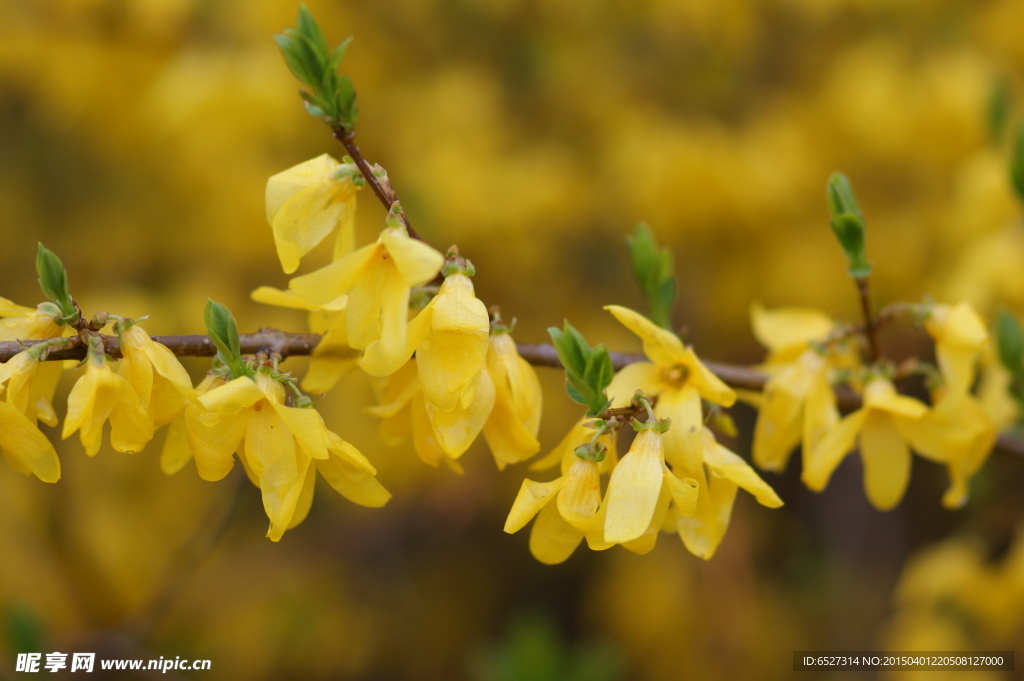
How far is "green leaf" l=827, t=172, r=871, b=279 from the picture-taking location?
1162 mm

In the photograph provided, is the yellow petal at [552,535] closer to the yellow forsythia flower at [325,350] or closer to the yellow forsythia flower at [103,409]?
the yellow forsythia flower at [325,350]

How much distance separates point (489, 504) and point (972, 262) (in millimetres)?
2219

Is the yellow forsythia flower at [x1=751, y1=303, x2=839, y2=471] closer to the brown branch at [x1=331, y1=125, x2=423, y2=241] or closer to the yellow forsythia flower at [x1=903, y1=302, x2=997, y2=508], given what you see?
the yellow forsythia flower at [x1=903, y1=302, x2=997, y2=508]

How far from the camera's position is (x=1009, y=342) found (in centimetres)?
139

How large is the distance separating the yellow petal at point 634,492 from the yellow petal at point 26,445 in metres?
0.61

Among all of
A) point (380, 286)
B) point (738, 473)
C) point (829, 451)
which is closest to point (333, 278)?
point (380, 286)

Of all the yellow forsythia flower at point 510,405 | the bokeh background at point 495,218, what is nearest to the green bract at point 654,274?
the yellow forsythia flower at point 510,405

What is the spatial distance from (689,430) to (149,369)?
627 millimetres

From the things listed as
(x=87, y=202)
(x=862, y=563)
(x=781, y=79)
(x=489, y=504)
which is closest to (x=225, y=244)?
(x=87, y=202)

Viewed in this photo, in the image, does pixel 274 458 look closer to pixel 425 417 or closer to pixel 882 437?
pixel 425 417

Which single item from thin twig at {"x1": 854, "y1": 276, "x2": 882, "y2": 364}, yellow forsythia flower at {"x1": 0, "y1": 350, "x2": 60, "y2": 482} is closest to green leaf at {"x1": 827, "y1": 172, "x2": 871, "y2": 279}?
thin twig at {"x1": 854, "y1": 276, "x2": 882, "y2": 364}

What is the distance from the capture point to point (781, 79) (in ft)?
12.1

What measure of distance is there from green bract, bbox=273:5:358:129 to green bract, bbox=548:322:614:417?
0.35m

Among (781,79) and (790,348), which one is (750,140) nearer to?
(781,79)
